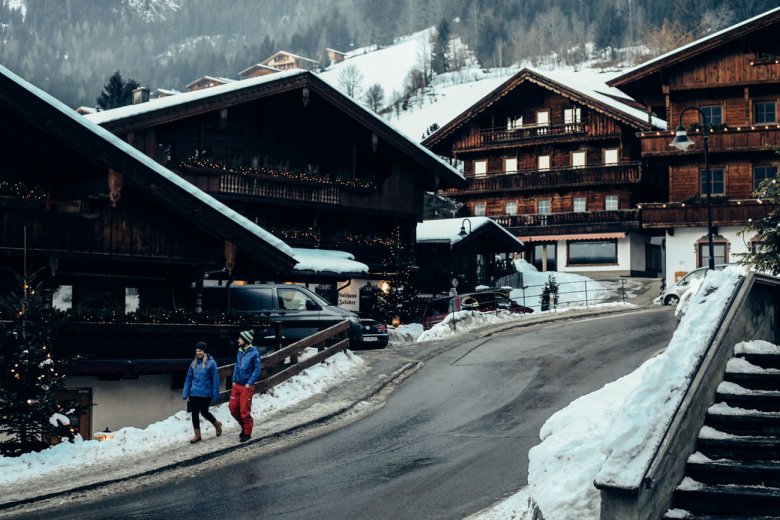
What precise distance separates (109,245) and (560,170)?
40045 mm

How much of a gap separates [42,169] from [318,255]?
1611cm

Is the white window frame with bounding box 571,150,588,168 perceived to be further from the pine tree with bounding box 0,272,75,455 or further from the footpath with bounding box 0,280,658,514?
the pine tree with bounding box 0,272,75,455

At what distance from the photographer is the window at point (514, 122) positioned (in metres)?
59.1

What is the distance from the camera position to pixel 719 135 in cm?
4572

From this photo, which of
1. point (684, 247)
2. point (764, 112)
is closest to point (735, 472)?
point (684, 247)

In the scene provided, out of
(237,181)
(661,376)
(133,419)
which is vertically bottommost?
(133,419)

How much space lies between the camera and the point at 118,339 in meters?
18.3

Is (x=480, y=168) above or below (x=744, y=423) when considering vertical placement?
above

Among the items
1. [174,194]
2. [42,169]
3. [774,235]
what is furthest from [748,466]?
[774,235]

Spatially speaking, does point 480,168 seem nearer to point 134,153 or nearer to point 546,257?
point 546,257

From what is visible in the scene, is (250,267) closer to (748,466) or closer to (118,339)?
(118,339)

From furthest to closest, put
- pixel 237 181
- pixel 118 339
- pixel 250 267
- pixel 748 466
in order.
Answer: pixel 237 181 → pixel 250 267 → pixel 118 339 → pixel 748 466

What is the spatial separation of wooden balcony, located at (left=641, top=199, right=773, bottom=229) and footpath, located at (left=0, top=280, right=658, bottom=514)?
24.4 metres

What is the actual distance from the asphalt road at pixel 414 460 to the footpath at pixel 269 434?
1.19ft
